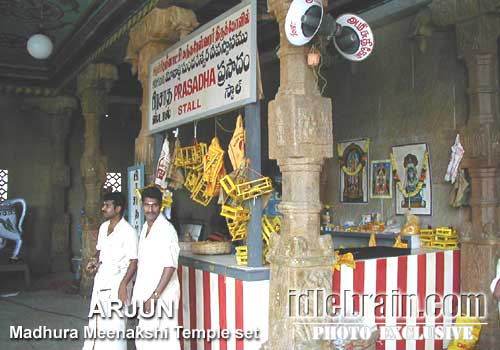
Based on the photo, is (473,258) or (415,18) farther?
(415,18)

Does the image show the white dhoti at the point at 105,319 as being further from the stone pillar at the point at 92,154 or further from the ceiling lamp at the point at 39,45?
the stone pillar at the point at 92,154

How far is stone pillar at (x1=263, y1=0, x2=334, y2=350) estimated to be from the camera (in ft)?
11.1

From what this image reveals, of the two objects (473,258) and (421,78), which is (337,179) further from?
(473,258)

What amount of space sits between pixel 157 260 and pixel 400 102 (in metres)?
3.97

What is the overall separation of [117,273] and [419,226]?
11.5 ft

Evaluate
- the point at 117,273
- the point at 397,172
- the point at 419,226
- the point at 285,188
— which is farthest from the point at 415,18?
the point at 117,273

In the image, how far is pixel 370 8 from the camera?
6.35m

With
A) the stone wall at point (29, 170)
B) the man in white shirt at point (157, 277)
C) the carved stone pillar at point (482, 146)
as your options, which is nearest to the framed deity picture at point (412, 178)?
the carved stone pillar at point (482, 146)

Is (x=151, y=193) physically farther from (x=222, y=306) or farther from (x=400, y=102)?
(x=400, y=102)

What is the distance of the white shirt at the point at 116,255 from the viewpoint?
4234 millimetres

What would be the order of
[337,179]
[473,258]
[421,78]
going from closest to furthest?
[473,258], [421,78], [337,179]

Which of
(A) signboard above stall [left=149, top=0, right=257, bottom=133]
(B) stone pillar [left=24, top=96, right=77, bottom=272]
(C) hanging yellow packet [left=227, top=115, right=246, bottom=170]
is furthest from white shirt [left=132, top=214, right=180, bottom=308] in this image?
(B) stone pillar [left=24, top=96, right=77, bottom=272]

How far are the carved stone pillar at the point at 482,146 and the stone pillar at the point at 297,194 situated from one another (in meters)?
2.26

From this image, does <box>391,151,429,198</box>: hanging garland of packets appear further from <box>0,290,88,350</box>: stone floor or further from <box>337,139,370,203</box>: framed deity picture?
<box>0,290,88,350</box>: stone floor
